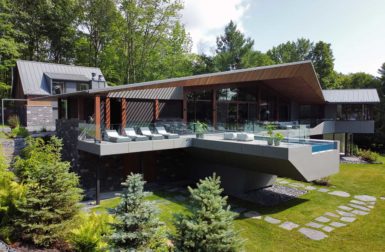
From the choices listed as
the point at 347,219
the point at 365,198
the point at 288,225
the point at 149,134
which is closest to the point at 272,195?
the point at 288,225

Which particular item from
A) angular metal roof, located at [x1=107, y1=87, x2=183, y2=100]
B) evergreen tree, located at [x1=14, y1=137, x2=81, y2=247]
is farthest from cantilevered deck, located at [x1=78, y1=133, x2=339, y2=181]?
angular metal roof, located at [x1=107, y1=87, x2=183, y2=100]

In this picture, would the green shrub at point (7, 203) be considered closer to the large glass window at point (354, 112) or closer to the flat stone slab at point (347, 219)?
the flat stone slab at point (347, 219)

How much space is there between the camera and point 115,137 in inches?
449

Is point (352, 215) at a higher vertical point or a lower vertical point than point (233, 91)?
lower

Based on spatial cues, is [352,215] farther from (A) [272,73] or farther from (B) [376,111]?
(B) [376,111]

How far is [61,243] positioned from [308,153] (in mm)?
8686

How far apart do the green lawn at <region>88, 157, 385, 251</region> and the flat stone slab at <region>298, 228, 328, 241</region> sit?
0.69ft

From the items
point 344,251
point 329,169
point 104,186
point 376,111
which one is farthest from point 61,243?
point 376,111

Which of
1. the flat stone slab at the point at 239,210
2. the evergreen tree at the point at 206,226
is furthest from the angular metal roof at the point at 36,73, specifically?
the evergreen tree at the point at 206,226

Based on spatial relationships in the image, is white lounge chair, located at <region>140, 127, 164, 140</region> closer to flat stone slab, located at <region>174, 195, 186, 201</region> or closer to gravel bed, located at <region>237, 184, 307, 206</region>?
flat stone slab, located at <region>174, 195, 186, 201</region>

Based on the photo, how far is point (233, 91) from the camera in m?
19.7

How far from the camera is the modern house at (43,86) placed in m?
21.5

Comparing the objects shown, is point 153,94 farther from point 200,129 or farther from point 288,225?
point 288,225

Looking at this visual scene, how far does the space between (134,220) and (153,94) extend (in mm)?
11970
